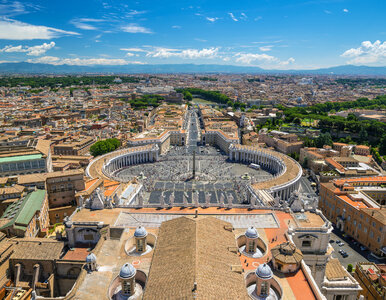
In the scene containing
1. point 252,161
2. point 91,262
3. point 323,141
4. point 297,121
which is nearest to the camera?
point 91,262

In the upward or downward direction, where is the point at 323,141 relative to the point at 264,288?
downward

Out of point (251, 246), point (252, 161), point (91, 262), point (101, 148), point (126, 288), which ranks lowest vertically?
point (252, 161)

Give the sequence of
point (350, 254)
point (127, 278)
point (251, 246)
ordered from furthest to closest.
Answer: point (350, 254)
point (251, 246)
point (127, 278)

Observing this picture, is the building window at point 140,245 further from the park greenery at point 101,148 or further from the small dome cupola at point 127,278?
the park greenery at point 101,148

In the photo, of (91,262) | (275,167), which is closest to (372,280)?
(91,262)

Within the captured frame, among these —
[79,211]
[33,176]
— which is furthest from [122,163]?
[79,211]

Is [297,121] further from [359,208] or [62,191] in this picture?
[62,191]

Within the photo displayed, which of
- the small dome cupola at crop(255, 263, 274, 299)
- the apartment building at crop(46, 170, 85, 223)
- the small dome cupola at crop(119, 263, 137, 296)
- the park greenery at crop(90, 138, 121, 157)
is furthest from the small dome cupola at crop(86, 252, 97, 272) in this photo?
the park greenery at crop(90, 138, 121, 157)

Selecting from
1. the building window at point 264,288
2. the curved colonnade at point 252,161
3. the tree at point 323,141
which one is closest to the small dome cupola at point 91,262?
the building window at point 264,288
